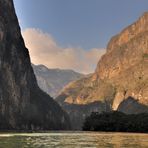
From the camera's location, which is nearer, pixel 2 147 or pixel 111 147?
pixel 2 147

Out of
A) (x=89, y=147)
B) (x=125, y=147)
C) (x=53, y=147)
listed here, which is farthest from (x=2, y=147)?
(x=125, y=147)

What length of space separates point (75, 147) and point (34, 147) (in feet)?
18.3

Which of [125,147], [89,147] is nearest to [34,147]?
[89,147]

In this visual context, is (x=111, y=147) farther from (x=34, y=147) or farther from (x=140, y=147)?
(x=34, y=147)

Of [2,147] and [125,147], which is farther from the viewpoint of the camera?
[125,147]

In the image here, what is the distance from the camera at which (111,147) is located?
2387 inches

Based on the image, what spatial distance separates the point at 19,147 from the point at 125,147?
47.7 ft

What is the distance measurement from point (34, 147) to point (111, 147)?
10672 mm

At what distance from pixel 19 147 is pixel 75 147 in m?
7.60

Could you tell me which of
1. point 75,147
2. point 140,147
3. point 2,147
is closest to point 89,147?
point 75,147

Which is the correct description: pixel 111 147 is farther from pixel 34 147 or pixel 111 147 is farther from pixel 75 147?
pixel 34 147

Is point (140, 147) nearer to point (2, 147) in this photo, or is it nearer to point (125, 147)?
point (125, 147)

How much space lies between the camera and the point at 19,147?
5809cm

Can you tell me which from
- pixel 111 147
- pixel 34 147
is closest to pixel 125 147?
pixel 111 147
